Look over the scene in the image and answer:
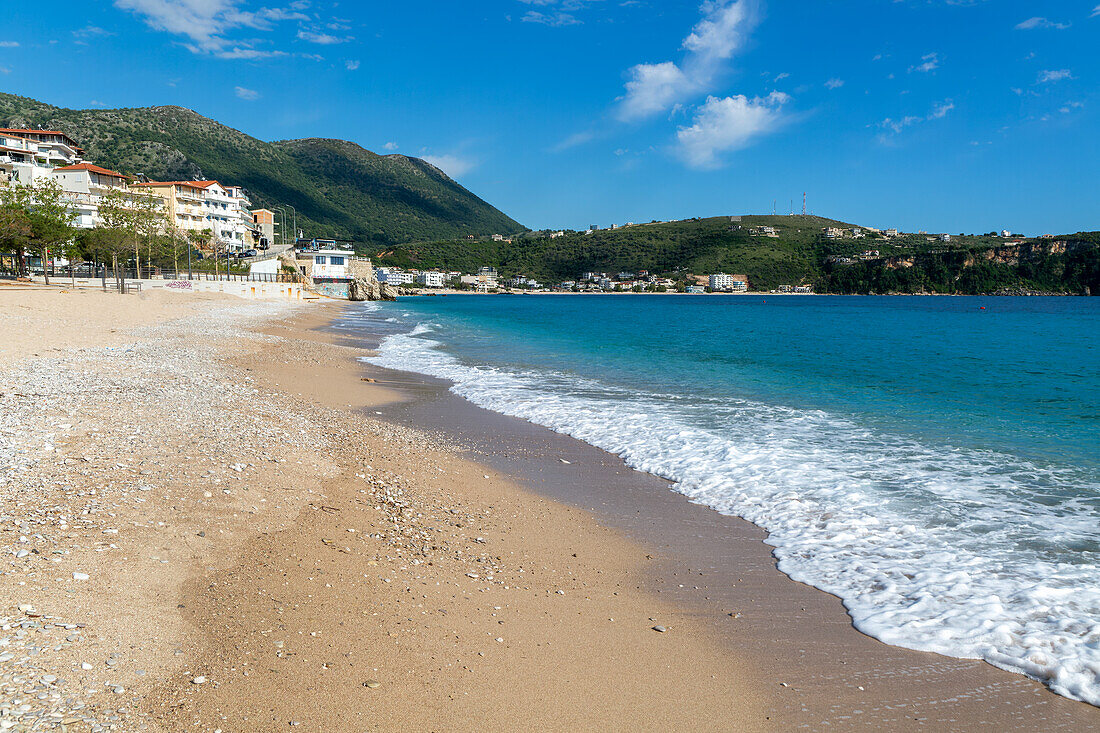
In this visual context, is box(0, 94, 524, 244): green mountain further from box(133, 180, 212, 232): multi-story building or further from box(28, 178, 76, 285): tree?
box(28, 178, 76, 285): tree

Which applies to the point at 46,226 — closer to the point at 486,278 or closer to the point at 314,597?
the point at 314,597

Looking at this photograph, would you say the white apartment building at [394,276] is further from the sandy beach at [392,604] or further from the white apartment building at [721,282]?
the sandy beach at [392,604]

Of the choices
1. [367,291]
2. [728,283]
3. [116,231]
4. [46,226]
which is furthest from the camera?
[728,283]

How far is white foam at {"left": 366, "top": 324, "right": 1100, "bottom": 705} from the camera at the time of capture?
463cm

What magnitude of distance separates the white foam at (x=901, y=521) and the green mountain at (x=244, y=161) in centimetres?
13037

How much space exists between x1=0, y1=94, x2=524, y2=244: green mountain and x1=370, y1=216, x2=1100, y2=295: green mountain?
16138 millimetres

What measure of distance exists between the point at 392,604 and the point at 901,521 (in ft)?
18.1

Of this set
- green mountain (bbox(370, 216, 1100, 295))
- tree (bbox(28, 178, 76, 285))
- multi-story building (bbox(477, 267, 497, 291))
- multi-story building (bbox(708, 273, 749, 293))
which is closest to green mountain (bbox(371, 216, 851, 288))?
green mountain (bbox(370, 216, 1100, 295))

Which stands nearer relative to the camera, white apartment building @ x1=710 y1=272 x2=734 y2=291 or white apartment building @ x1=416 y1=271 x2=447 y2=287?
white apartment building @ x1=710 y1=272 x2=734 y2=291

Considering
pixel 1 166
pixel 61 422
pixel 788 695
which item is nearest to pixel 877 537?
pixel 788 695

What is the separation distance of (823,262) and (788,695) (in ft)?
560

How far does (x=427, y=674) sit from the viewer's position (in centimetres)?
381

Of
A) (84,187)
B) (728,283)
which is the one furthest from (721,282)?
(84,187)

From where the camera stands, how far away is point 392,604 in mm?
4605
